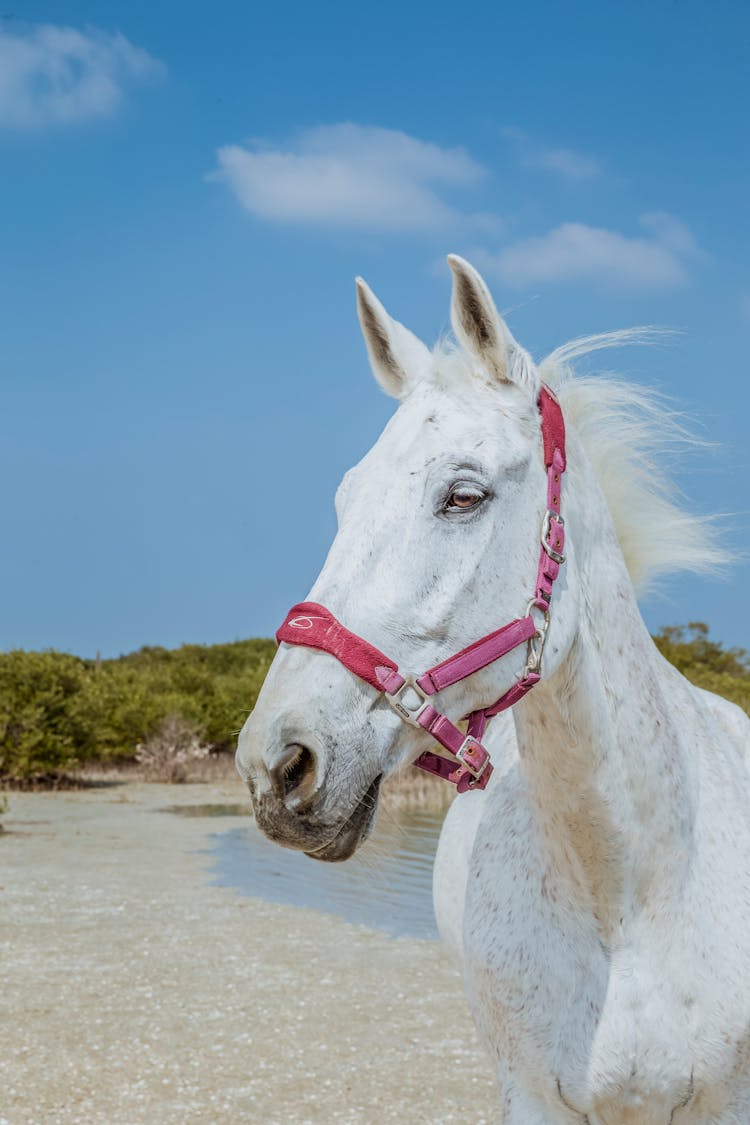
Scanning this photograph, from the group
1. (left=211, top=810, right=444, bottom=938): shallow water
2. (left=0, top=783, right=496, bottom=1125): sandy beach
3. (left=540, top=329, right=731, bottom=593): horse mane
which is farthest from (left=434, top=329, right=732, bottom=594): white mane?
(left=211, top=810, right=444, bottom=938): shallow water

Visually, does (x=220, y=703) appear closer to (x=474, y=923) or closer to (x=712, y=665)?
(x=712, y=665)

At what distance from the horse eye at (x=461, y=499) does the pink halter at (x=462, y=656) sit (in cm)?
22

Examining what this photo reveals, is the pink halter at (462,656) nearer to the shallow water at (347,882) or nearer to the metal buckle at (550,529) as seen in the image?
the metal buckle at (550,529)

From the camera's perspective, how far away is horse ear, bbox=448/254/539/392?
2.25m

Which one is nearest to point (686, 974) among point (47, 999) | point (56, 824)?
point (47, 999)

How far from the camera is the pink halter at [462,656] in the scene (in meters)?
2.05

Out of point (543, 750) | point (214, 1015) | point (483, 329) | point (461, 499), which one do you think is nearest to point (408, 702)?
point (461, 499)

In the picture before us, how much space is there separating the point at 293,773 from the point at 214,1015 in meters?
6.26

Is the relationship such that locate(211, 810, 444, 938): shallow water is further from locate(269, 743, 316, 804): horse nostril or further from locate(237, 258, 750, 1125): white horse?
locate(269, 743, 316, 804): horse nostril

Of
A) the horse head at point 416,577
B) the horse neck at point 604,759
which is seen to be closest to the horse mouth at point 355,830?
the horse head at point 416,577

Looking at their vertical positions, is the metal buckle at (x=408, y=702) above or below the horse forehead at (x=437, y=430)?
below

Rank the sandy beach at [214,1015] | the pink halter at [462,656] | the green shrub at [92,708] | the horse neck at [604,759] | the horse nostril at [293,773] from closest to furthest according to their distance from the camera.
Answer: the horse nostril at [293,773]
the pink halter at [462,656]
the horse neck at [604,759]
the sandy beach at [214,1015]
the green shrub at [92,708]

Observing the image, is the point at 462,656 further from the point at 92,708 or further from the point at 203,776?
the point at 203,776

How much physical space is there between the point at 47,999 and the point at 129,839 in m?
8.59
